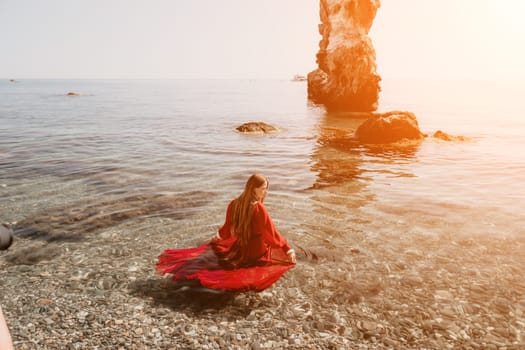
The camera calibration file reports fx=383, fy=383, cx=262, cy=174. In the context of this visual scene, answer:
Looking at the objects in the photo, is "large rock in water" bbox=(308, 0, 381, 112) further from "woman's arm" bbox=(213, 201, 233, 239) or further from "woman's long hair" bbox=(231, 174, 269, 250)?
"woman's long hair" bbox=(231, 174, 269, 250)

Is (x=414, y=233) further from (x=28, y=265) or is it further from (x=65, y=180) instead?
(x=65, y=180)

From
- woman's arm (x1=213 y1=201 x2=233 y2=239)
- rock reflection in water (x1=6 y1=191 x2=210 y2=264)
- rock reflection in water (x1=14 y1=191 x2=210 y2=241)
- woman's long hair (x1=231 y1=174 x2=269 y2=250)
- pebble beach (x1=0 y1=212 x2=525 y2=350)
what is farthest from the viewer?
rock reflection in water (x1=14 y1=191 x2=210 y2=241)

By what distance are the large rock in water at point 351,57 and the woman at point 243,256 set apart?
52.6m

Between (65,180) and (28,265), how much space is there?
8412mm

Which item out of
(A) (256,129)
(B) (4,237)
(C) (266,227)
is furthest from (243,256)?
(A) (256,129)

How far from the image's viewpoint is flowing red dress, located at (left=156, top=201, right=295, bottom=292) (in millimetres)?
7387

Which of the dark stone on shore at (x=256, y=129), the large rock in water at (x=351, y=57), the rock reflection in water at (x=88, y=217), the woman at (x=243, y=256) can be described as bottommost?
the rock reflection in water at (x=88, y=217)

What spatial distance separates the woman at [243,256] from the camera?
7336mm

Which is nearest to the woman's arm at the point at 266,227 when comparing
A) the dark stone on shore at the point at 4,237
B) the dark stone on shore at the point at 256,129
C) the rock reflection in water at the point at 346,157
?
the dark stone on shore at the point at 4,237

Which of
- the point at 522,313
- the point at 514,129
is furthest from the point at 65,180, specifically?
the point at 514,129

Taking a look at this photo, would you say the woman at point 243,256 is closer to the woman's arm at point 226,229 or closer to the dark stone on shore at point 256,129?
the woman's arm at point 226,229

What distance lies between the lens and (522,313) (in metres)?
6.91

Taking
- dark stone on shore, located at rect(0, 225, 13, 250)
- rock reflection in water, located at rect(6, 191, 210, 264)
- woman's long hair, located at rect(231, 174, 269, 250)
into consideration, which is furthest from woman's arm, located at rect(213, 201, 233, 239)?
dark stone on shore, located at rect(0, 225, 13, 250)

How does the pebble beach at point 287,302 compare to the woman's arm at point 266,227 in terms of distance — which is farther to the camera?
the woman's arm at point 266,227
